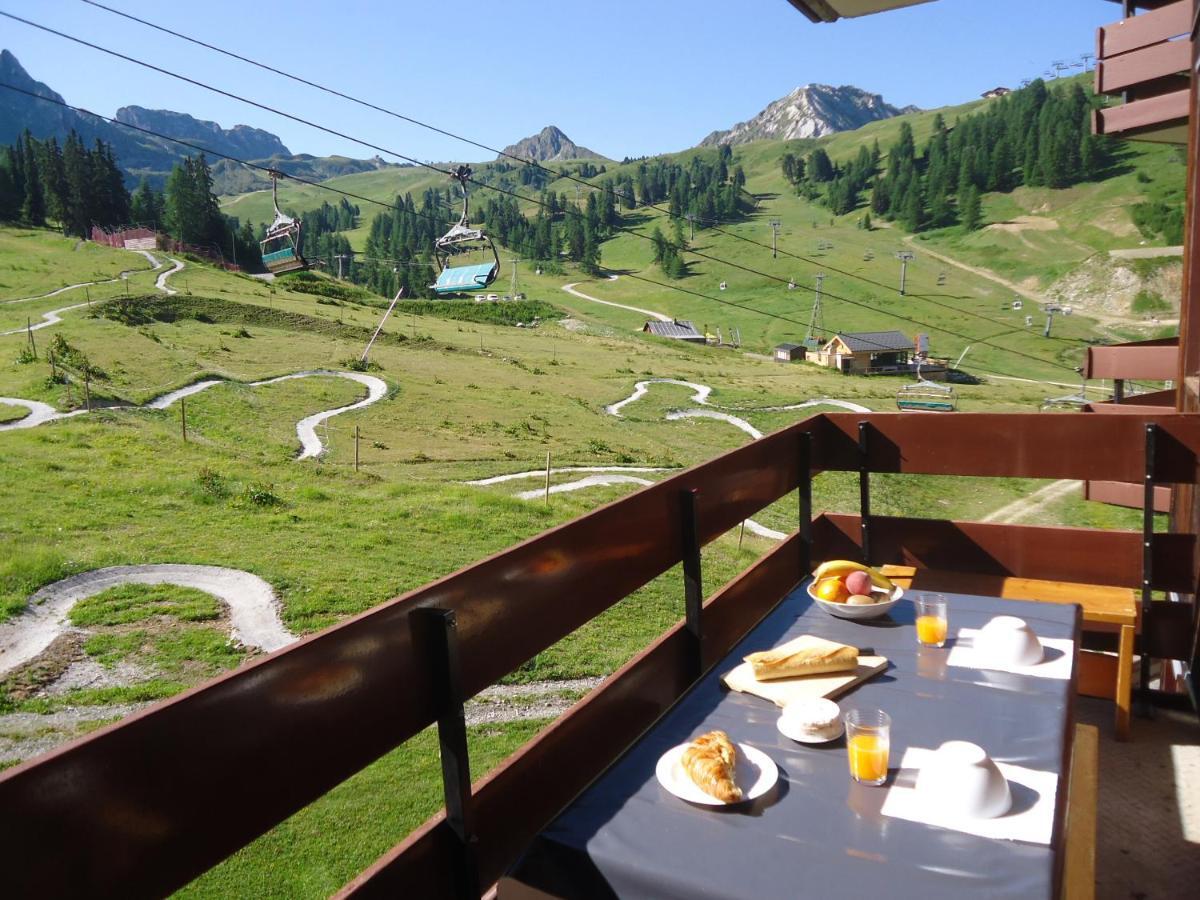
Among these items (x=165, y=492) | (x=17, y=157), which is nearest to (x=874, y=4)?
(x=165, y=492)

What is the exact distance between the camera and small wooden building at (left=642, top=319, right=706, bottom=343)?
284ft

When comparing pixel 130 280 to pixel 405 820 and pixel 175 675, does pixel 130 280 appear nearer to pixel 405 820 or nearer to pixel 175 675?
pixel 175 675

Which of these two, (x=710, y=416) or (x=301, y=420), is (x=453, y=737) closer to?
(x=301, y=420)

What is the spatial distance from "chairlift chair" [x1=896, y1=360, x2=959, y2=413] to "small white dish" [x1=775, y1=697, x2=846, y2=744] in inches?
1898

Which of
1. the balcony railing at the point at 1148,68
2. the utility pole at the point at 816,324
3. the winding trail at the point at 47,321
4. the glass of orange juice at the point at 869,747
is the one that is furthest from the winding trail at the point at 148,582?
the utility pole at the point at 816,324

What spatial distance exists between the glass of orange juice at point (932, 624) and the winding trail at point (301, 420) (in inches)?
1030

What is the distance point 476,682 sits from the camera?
6.57 ft

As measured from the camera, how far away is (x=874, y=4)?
4.80 m

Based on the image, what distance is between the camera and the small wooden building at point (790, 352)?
266 feet

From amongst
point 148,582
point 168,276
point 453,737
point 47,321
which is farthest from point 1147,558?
point 168,276

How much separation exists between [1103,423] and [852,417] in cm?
121

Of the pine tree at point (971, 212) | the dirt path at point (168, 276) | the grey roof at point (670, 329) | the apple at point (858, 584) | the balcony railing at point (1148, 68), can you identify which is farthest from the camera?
the pine tree at point (971, 212)

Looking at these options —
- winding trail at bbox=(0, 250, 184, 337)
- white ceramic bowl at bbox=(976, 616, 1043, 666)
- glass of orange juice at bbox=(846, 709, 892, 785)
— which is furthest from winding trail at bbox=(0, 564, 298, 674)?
winding trail at bbox=(0, 250, 184, 337)

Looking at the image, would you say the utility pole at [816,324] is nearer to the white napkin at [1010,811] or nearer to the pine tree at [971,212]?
the pine tree at [971,212]
